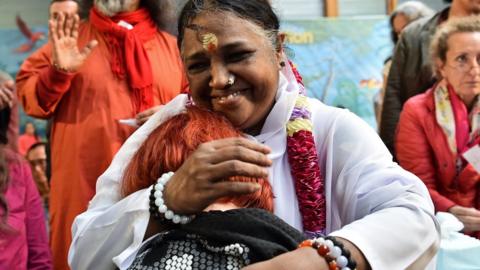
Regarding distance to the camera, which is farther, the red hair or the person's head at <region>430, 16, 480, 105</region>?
the person's head at <region>430, 16, 480, 105</region>

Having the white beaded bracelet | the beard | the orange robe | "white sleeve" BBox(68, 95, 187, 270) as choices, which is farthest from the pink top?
the white beaded bracelet

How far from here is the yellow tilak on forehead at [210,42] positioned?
66.4 inches

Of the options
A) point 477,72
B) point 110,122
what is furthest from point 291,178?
point 477,72

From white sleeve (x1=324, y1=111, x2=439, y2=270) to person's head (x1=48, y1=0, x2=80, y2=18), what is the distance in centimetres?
161

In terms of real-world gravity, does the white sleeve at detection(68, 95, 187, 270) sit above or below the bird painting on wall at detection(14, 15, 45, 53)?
above

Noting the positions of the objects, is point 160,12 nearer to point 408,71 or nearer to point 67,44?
point 67,44

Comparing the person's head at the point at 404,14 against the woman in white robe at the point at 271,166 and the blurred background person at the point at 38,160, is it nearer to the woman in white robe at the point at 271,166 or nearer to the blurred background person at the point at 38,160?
the blurred background person at the point at 38,160

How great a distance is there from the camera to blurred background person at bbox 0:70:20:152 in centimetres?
293

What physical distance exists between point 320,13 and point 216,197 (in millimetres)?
6185

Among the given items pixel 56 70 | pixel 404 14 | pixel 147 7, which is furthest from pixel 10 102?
pixel 404 14

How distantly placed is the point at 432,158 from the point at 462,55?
50cm

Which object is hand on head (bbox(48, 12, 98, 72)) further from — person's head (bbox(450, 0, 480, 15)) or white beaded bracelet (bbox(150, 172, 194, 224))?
person's head (bbox(450, 0, 480, 15))

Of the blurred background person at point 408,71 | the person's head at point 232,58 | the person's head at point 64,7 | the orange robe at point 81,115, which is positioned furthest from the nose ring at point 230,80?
the blurred background person at point 408,71

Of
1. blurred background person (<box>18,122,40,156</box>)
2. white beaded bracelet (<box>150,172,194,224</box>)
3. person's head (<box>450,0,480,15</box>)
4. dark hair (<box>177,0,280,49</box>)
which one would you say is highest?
dark hair (<box>177,0,280,49</box>)
